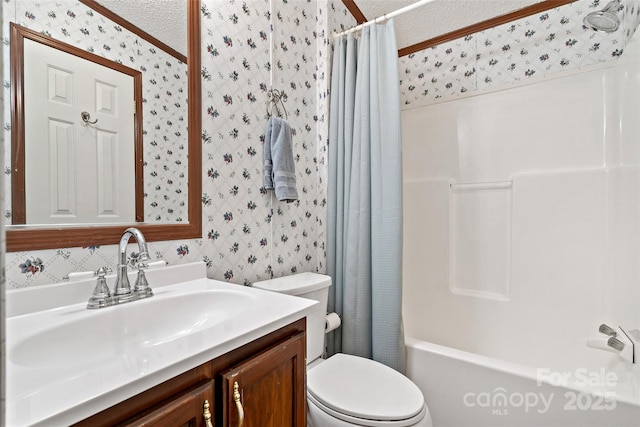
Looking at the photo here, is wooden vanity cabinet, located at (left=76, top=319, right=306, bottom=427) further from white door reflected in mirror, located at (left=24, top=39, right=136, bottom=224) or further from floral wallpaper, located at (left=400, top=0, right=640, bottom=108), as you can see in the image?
floral wallpaper, located at (left=400, top=0, right=640, bottom=108)

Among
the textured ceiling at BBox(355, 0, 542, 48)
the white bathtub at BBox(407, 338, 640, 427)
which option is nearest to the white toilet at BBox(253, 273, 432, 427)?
the white bathtub at BBox(407, 338, 640, 427)

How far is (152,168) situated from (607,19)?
6.52 feet

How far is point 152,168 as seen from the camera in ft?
3.53

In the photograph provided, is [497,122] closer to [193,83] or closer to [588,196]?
[588,196]

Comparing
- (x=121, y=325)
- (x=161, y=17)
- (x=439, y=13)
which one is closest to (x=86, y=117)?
(x=161, y=17)

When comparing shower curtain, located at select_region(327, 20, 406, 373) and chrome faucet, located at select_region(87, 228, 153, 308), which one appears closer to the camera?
chrome faucet, located at select_region(87, 228, 153, 308)

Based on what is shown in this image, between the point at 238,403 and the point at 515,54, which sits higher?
the point at 515,54

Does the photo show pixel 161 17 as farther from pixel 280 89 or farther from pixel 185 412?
pixel 185 412

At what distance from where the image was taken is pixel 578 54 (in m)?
1.73

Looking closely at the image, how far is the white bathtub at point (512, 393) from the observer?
1.14 m

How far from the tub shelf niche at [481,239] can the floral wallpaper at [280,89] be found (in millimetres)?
651

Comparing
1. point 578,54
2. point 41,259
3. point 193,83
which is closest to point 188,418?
point 41,259

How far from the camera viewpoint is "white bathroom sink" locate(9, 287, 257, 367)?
0.69 metres

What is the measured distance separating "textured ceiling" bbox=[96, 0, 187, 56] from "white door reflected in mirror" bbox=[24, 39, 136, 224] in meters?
0.20
